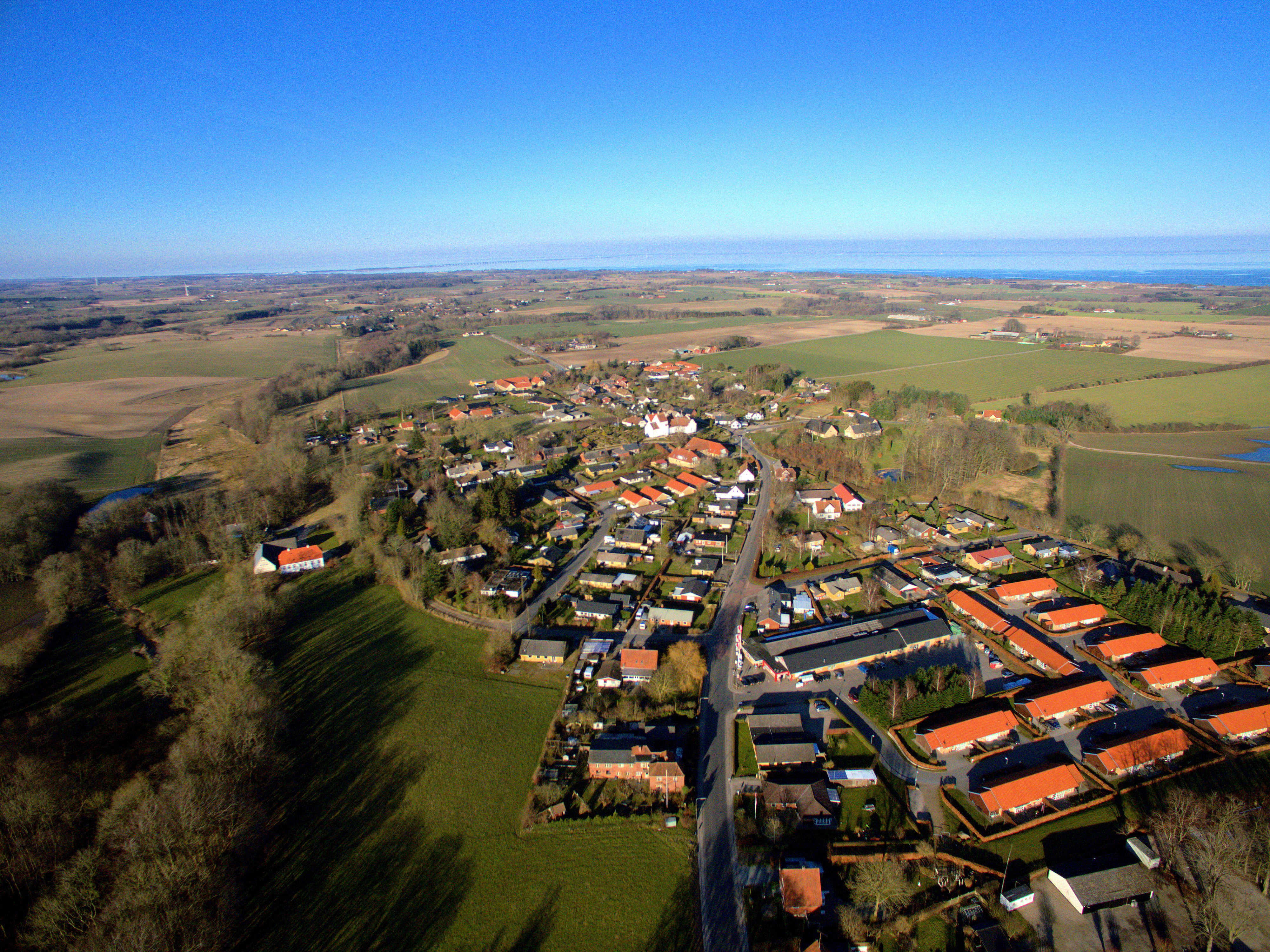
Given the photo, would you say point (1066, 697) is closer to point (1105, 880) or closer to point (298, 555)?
point (1105, 880)

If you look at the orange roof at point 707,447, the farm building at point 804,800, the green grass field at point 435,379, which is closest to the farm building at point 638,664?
the farm building at point 804,800

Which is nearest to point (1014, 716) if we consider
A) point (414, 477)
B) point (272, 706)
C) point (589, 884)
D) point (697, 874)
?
point (697, 874)

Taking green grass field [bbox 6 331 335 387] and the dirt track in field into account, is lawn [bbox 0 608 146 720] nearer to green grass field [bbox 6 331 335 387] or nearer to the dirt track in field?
the dirt track in field

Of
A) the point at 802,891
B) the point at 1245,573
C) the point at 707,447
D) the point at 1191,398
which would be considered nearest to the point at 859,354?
the point at 1191,398

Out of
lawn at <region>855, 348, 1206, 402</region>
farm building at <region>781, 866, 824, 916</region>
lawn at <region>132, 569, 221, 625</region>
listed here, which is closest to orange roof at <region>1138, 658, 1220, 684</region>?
farm building at <region>781, 866, 824, 916</region>

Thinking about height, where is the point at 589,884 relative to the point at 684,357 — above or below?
below

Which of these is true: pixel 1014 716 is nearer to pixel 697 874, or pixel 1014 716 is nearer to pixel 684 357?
pixel 697 874

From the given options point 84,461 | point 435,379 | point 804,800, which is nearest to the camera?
point 804,800
